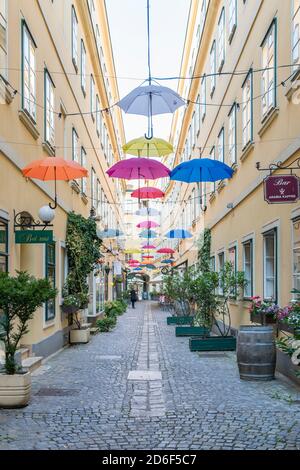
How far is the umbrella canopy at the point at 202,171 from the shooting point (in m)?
12.8

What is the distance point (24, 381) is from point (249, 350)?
12.1ft

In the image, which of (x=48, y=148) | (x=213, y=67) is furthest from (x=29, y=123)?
(x=213, y=67)

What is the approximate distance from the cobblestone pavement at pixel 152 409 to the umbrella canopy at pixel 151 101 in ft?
18.9

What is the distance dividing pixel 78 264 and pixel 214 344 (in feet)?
15.8

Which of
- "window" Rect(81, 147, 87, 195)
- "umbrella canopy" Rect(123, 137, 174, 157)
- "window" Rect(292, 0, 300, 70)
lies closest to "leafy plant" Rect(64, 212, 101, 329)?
"umbrella canopy" Rect(123, 137, 174, 157)

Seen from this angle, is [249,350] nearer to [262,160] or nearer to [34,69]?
[262,160]

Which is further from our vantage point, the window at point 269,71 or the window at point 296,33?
the window at point 269,71

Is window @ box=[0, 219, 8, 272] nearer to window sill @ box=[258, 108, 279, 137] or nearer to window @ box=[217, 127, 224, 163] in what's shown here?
window sill @ box=[258, 108, 279, 137]

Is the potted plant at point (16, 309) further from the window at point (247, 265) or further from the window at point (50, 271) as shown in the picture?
the window at point (247, 265)

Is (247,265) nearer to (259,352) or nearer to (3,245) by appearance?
(259,352)

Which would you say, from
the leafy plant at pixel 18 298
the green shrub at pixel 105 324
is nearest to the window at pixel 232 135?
the green shrub at pixel 105 324

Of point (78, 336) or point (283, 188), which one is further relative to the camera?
point (78, 336)

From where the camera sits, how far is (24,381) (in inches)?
281

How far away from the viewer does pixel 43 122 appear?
12.3 meters
